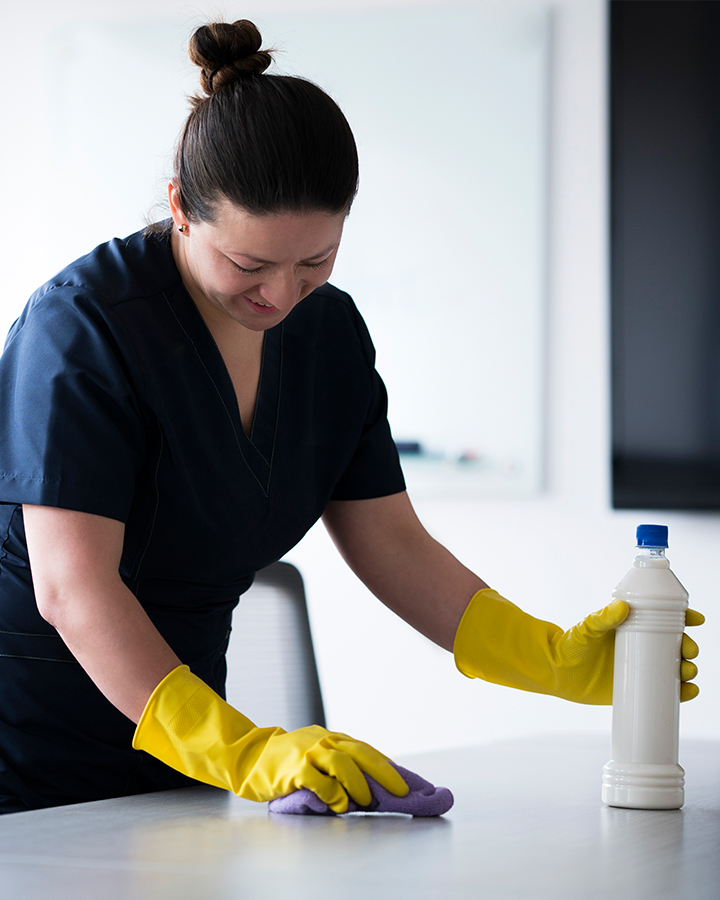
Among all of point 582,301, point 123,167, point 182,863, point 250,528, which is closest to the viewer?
point 182,863

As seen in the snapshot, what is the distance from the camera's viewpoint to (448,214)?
8.32 feet

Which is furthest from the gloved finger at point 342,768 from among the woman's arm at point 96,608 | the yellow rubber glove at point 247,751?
the woman's arm at point 96,608

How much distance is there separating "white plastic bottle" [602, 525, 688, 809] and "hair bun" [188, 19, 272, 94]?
0.63 m

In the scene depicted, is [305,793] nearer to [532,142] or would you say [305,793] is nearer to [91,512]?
[91,512]

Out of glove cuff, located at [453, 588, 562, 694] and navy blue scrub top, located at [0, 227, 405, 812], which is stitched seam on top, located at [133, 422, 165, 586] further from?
glove cuff, located at [453, 588, 562, 694]

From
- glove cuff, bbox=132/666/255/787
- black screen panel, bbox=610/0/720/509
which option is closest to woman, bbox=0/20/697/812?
glove cuff, bbox=132/666/255/787

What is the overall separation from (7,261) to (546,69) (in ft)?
4.77

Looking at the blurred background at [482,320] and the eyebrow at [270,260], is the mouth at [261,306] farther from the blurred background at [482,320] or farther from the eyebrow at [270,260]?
the blurred background at [482,320]

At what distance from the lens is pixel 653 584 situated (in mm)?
958

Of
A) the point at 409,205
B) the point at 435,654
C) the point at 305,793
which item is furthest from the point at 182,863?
the point at 409,205

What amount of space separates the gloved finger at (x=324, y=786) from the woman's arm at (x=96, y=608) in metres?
0.16

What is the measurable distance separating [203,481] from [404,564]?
1.01 feet

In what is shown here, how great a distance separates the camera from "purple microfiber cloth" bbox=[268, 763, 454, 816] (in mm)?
893

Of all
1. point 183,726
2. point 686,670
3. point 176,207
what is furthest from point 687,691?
point 176,207
